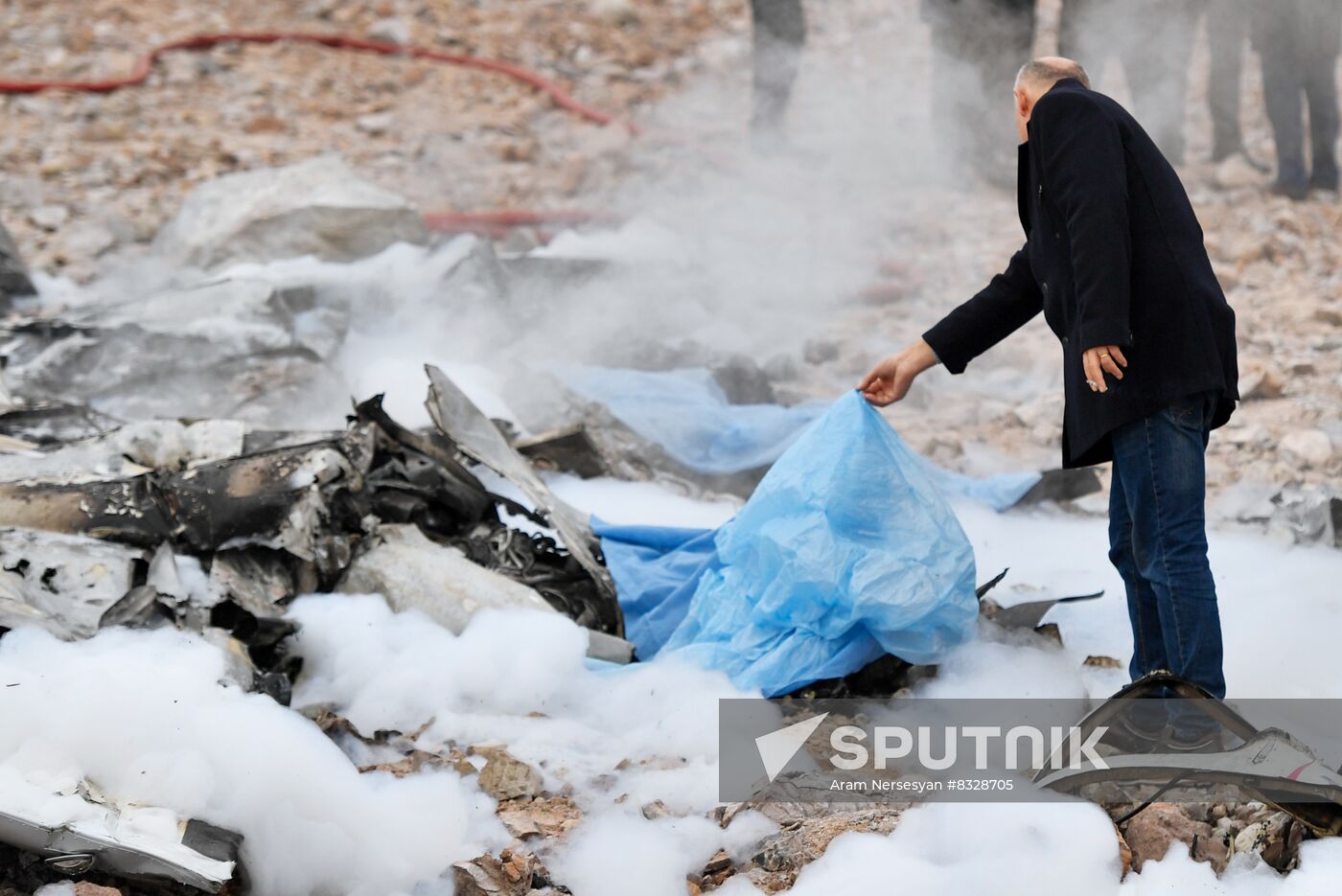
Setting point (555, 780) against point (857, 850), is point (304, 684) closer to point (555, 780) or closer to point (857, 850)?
point (555, 780)

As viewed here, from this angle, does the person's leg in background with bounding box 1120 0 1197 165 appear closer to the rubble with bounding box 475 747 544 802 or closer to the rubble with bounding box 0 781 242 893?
the rubble with bounding box 475 747 544 802

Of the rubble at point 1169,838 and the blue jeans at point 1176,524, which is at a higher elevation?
the blue jeans at point 1176,524

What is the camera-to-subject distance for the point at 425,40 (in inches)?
309

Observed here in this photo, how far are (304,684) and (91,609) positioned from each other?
0.43 m

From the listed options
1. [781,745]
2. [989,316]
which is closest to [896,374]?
[989,316]

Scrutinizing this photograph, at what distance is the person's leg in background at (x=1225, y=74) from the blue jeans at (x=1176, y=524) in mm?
4605

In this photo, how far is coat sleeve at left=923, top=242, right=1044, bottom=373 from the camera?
7.32 ft

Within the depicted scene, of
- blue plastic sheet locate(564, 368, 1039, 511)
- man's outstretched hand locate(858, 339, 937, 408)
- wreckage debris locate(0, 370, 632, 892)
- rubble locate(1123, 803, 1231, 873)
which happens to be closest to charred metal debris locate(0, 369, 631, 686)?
wreckage debris locate(0, 370, 632, 892)

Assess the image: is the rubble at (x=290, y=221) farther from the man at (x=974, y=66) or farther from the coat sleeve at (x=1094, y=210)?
the coat sleeve at (x=1094, y=210)

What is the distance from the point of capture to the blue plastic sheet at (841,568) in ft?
7.55

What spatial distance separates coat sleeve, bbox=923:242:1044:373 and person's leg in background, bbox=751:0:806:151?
456 cm

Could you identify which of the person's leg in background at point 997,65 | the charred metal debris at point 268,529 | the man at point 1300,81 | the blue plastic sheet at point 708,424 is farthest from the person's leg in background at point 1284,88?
the charred metal debris at point 268,529

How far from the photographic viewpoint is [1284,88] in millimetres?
5457

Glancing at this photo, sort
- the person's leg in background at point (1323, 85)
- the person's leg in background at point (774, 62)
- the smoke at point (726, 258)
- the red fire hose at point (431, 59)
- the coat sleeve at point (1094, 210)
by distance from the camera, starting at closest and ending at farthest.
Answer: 1. the coat sleeve at point (1094, 210)
2. the smoke at point (726, 258)
3. the person's leg in background at point (1323, 85)
4. the red fire hose at point (431, 59)
5. the person's leg in background at point (774, 62)
